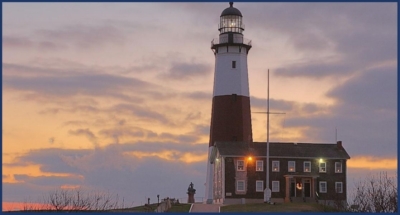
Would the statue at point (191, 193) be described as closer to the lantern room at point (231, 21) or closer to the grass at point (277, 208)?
the grass at point (277, 208)

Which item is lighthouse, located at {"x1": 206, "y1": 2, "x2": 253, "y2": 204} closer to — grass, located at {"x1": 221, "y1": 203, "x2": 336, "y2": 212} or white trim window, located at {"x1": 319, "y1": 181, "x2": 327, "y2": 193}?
white trim window, located at {"x1": 319, "y1": 181, "x2": 327, "y2": 193}

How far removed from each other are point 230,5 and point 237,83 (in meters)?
8.16

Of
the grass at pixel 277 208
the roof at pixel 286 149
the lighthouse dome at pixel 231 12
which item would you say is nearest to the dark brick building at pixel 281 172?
the roof at pixel 286 149

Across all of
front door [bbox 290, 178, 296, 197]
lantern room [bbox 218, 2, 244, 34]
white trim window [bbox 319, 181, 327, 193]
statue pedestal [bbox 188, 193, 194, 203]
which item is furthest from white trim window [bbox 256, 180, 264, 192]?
lantern room [bbox 218, 2, 244, 34]

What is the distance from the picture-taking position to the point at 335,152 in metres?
65.3

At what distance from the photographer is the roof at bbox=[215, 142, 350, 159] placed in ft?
209

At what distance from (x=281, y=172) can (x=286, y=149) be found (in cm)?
191

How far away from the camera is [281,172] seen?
6412 cm

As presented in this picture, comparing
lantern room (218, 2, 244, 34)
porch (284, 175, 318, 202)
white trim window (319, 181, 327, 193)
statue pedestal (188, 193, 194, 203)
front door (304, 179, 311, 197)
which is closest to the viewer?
porch (284, 175, 318, 202)

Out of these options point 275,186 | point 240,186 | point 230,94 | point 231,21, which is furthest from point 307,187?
point 231,21

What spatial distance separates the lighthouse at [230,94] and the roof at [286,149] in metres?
1.11

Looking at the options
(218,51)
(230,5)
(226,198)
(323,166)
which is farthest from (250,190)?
(230,5)

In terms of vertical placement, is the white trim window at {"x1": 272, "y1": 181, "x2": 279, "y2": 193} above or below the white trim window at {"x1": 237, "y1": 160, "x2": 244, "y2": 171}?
below

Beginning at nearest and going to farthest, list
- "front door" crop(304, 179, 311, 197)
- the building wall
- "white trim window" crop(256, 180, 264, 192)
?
the building wall, "white trim window" crop(256, 180, 264, 192), "front door" crop(304, 179, 311, 197)
